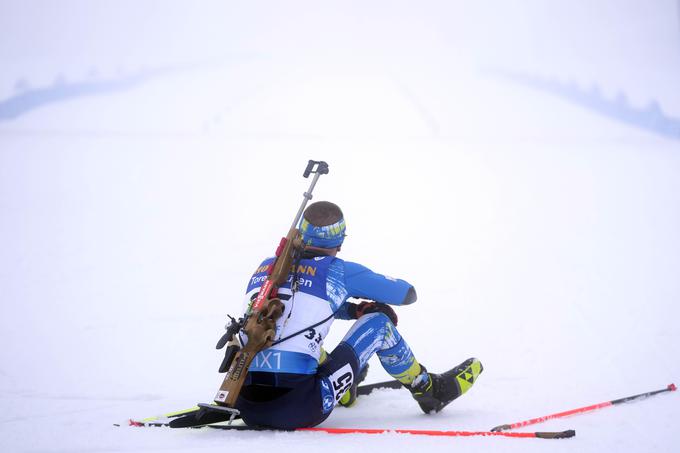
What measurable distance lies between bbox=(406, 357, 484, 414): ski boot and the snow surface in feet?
0.31

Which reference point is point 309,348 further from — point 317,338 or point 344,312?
point 344,312

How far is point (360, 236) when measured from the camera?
9180 mm

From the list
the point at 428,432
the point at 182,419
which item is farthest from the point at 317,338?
the point at 182,419

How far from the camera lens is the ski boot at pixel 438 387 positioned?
405 cm

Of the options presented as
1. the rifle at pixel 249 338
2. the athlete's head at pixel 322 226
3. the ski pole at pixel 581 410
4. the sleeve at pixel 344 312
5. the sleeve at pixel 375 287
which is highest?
the athlete's head at pixel 322 226

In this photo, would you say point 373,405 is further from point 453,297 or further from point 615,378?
point 453,297

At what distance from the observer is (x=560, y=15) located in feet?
114

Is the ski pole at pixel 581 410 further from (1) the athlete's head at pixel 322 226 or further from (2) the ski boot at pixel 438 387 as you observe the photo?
(1) the athlete's head at pixel 322 226

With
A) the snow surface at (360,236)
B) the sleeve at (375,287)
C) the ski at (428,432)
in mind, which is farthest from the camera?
the snow surface at (360,236)

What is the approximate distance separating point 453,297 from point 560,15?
31.6m

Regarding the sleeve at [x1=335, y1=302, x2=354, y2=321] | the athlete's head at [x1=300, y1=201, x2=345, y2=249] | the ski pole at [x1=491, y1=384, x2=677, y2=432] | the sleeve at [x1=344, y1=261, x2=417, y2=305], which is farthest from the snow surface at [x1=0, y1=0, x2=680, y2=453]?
the athlete's head at [x1=300, y1=201, x2=345, y2=249]

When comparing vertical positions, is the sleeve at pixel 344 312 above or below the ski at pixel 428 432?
above

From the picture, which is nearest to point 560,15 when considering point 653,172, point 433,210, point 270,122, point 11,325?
point 270,122

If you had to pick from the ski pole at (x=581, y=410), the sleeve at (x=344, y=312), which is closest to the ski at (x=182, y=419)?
the sleeve at (x=344, y=312)
